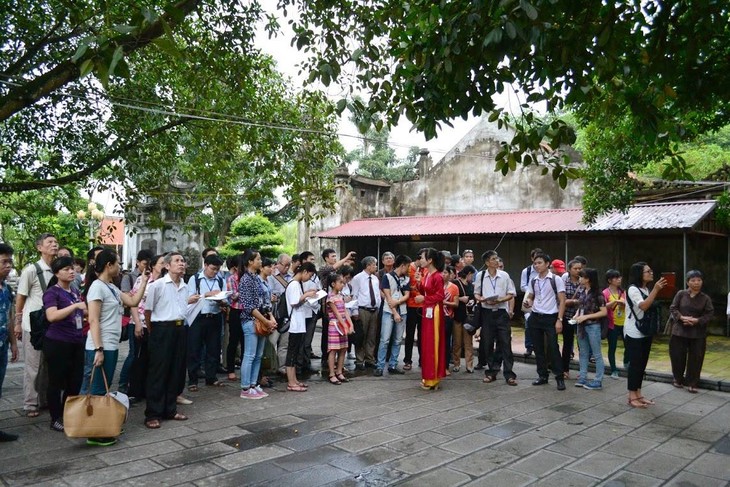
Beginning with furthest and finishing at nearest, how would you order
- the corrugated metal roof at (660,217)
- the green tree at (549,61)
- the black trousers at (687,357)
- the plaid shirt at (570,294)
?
the corrugated metal roof at (660,217), the plaid shirt at (570,294), the black trousers at (687,357), the green tree at (549,61)

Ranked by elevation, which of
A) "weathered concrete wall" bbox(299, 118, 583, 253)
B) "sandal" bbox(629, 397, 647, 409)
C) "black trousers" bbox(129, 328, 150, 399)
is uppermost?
"weathered concrete wall" bbox(299, 118, 583, 253)

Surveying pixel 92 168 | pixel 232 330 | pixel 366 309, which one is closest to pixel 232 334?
pixel 232 330

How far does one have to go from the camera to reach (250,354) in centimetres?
627

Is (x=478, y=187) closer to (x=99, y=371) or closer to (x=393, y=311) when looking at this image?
(x=393, y=311)

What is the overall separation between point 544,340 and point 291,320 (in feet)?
11.8

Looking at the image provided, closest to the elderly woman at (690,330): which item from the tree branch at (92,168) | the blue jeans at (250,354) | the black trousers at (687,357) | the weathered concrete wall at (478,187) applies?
the black trousers at (687,357)

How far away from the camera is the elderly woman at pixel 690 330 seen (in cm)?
678

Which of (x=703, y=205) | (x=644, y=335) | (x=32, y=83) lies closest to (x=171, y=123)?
(x=32, y=83)

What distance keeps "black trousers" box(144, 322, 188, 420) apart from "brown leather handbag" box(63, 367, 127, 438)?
2.29ft

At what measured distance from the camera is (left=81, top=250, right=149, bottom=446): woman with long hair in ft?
15.2

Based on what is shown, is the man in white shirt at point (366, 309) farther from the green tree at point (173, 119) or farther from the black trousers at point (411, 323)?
the green tree at point (173, 119)

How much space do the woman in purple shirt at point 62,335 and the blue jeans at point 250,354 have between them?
1774mm

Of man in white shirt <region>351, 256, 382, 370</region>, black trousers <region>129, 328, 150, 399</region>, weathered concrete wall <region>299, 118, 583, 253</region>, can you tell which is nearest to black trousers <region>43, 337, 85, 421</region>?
black trousers <region>129, 328, 150, 399</region>

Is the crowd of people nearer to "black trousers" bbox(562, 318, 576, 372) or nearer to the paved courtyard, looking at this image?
"black trousers" bbox(562, 318, 576, 372)
